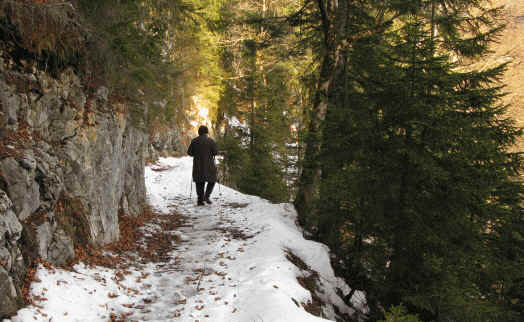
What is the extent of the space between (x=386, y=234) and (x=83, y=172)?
5230mm

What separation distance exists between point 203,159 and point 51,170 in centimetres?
591

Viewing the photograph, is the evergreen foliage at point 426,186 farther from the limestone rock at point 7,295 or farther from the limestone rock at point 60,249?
the limestone rock at point 7,295

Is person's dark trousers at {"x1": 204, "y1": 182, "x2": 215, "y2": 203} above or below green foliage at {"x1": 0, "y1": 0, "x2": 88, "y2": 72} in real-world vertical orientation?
below

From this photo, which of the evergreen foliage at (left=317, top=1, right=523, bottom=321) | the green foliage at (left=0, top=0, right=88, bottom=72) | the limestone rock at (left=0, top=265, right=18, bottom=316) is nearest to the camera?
the limestone rock at (left=0, top=265, right=18, bottom=316)

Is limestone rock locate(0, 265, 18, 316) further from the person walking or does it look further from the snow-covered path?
the person walking

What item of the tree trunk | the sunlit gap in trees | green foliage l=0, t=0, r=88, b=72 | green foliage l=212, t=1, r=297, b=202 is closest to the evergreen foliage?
the tree trunk

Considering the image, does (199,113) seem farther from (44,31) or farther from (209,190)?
(44,31)

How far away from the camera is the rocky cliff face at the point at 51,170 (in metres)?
3.64

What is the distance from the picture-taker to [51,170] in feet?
15.1

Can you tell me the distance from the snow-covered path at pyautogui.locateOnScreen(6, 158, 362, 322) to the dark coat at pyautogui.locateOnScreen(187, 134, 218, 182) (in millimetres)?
2005

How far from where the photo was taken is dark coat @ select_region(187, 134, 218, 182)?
1038 centimetres

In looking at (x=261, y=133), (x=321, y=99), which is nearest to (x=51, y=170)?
(x=321, y=99)

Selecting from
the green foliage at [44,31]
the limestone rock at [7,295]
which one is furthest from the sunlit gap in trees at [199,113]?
the limestone rock at [7,295]

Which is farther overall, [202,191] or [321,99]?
[202,191]
